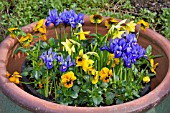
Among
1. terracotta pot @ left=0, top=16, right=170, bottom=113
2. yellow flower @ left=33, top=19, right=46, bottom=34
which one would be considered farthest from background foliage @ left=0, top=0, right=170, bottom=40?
yellow flower @ left=33, top=19, right=46, bottom=34

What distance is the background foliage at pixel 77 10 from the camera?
3158 millimetres

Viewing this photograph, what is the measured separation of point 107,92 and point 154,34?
423 mm

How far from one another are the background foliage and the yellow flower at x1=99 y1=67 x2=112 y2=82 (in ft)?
3.80

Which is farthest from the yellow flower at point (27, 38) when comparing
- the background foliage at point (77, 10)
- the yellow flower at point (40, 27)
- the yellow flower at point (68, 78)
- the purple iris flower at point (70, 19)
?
the background foliage at point (77, 10)

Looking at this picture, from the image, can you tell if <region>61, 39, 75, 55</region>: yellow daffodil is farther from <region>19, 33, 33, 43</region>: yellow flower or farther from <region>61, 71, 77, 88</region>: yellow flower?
<region>19, 33, 33, 43</region>: yellow flower

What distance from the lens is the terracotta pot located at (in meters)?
1.88

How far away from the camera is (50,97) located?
2.16 metres

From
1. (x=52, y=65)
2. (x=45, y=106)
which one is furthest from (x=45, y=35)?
(x=45, y=106)

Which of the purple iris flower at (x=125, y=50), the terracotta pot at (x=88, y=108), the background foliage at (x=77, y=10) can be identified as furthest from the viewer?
the background foliage at (x=77, y=10)

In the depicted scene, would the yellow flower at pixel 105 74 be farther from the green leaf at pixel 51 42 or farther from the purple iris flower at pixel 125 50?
the green leaf at pixel 51 42

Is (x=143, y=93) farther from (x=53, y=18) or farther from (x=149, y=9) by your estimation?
(x=149, y=9)

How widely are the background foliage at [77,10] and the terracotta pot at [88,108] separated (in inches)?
30.2

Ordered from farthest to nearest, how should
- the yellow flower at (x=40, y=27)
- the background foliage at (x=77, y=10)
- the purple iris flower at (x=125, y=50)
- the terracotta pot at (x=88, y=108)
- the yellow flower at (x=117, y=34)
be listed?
the background foliage at (x=77, y=10), the yellow flower at (x=40, y=27), the yellow flower at (x=117, y=34), the purple iris flower at (x=125, y=50), the terracotta pot at (x=88, y=108)

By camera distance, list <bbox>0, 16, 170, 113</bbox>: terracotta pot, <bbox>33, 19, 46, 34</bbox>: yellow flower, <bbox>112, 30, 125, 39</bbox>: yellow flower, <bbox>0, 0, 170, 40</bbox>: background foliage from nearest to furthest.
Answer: <bbox>0, 16, 170, 113</bbox>: terracotta pot, <bbox>112, 30, 125, 39</bbox>: yellow flower, <bbox>33, 19, 46, 34</bbox>: yellow flower, <bbox>0, 0, 170, 40</bbox>: background foliage
